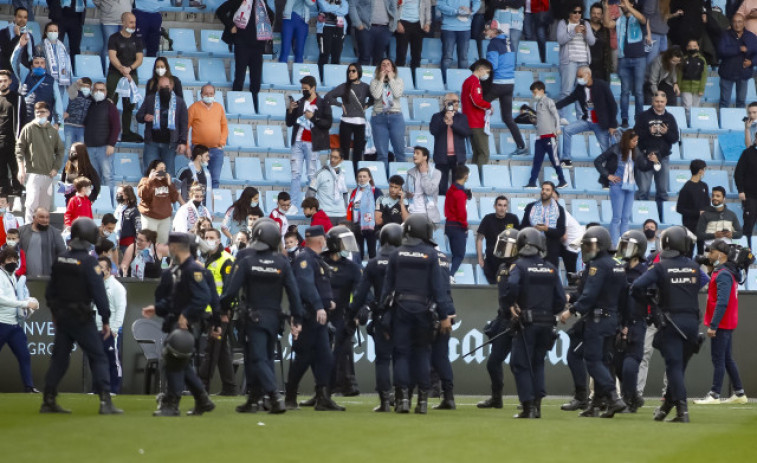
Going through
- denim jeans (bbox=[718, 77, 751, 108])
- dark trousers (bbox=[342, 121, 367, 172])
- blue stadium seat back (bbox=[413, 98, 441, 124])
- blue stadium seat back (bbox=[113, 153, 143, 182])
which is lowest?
blue stadium seat back (bbox=[113, 153, 143, 182])

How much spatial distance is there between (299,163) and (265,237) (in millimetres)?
A: 8557

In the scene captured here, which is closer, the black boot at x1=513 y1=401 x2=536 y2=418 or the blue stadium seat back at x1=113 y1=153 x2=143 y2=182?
the black boot at x1=513 y1=401 x2=536 y2=418

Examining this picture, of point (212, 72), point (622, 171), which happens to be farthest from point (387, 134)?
point (622, 171)

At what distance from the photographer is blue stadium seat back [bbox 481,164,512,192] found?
25.0 m

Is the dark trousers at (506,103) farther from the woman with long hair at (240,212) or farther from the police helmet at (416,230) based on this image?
the police helmet at (416,230)

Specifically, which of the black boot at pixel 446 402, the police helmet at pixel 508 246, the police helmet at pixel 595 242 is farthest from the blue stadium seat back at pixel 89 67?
the police helmet at pixel 595 242

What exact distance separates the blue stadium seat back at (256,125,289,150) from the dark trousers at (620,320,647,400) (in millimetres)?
9796

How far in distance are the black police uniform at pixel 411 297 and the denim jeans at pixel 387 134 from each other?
349 inches

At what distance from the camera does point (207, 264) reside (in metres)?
18.2

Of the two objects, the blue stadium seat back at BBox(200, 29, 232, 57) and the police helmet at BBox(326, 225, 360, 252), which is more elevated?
the blue stadium seat back at BBox(200, 29, 232, 57)

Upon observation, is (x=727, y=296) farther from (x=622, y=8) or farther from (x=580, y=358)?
(x=622, y=8)

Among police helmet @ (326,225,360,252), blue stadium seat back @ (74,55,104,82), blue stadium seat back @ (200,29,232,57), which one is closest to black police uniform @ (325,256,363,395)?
A: police helmet @ (326,225,360,252)

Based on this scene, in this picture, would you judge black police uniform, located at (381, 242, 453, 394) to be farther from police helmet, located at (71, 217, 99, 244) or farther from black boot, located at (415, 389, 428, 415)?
police helmet, located at (71, 217, 99, 244)

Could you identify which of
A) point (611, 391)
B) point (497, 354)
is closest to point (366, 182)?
point (497, 354)
